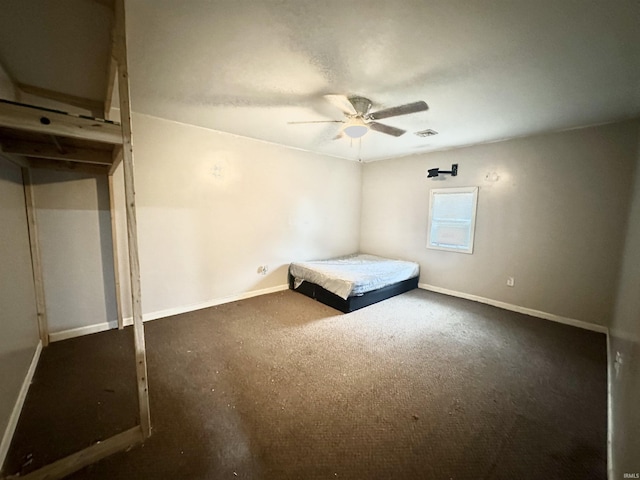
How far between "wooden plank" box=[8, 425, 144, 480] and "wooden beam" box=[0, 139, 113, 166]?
1.90 metres

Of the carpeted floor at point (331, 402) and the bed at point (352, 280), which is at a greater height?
the bed at point (352, 280)

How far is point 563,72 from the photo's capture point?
190cm

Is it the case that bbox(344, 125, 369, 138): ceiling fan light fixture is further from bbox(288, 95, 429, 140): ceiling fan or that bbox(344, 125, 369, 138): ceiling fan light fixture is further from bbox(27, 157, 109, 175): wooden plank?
bbox(27, 157, 109, 175): wooden plank

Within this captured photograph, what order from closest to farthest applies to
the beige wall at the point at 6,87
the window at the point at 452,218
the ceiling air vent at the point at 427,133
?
1. the beige wall at the point at 6,87
2. the ceiling air vent at the point at 427,133
3. the window at the point at 452,218

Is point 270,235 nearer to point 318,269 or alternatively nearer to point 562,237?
point 318,269

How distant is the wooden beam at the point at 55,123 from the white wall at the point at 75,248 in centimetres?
182

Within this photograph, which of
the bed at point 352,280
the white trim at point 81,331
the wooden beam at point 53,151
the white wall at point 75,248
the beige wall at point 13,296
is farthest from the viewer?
the bed at point 352,280

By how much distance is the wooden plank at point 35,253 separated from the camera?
2.32 meters

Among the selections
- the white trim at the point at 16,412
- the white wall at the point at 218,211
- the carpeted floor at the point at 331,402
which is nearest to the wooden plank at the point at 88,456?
the carpeted floor at the point at 331,402

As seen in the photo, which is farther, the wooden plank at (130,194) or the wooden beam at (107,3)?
the wooden beam at (107,3)

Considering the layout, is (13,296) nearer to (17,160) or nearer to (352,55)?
(17,160)

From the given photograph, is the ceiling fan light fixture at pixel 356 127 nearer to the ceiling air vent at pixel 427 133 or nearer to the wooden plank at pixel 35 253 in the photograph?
the ceiling air vent at pixel 427 133

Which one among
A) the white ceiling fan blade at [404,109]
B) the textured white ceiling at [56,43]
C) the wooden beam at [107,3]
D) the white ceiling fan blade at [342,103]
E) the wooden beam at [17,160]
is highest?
the wooden beam at [107,3]

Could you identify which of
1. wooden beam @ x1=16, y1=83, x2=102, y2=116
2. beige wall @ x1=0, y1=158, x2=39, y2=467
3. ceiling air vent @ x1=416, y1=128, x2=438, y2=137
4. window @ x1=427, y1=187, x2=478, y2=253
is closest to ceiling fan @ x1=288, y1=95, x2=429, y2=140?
ceiling air vent @ x1=416, y1=128, x2=438, y2=137
